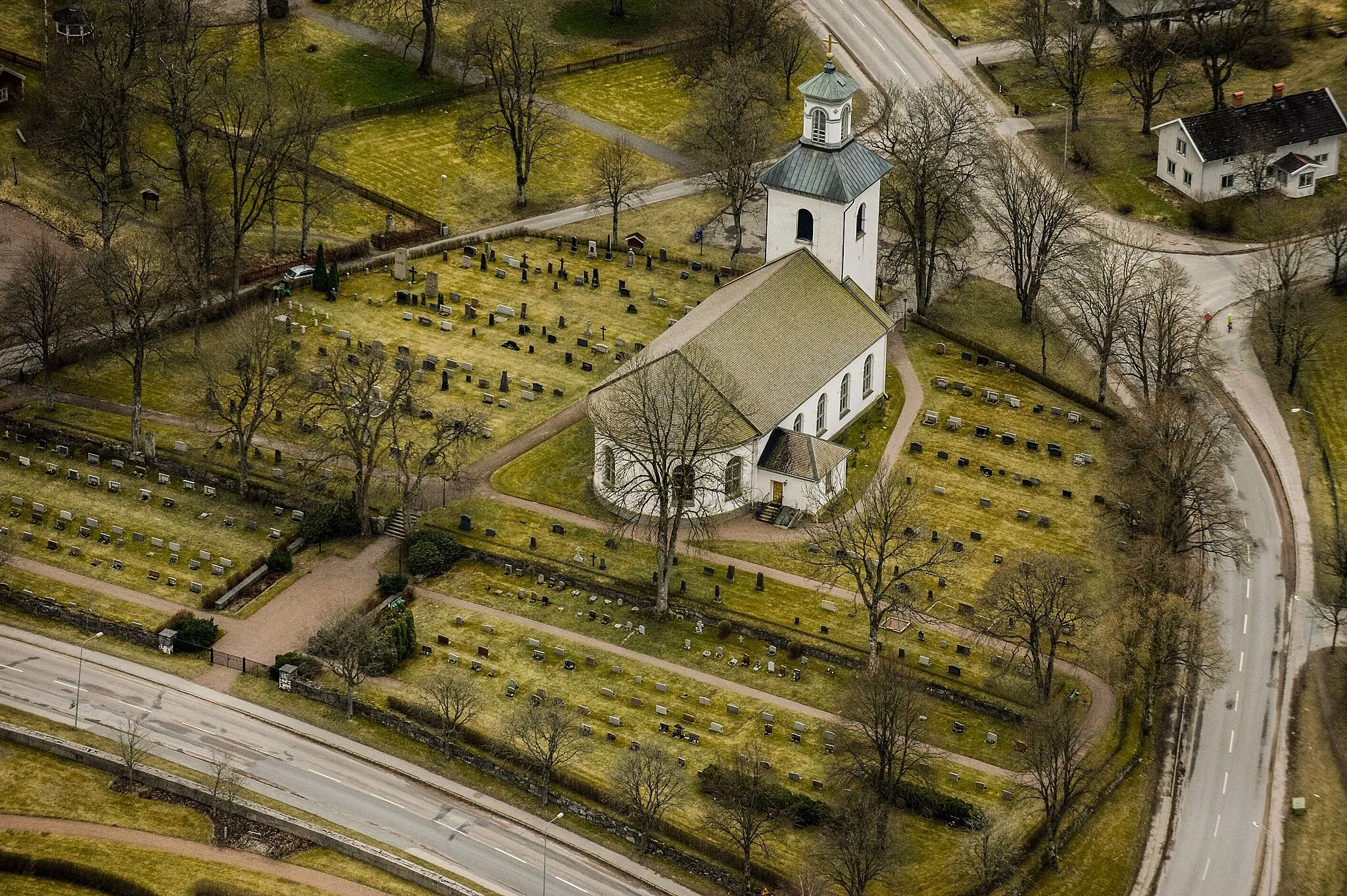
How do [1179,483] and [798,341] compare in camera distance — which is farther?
[798,341]

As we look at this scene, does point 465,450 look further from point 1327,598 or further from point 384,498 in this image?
point 1327,598

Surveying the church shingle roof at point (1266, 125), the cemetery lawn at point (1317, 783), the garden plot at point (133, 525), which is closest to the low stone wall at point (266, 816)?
the garden plot at point (133, 525)

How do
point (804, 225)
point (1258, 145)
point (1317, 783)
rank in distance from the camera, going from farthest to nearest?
point (1258, 145), point (804, 225), point (1317, 783)

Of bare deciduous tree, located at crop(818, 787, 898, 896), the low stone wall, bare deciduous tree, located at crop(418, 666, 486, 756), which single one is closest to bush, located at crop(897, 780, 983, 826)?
bare deciduous tree, located at crop(818, 787, 898, 896)

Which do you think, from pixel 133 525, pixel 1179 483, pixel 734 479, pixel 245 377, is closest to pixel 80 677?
pixel 133 525

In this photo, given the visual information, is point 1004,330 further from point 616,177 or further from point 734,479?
point 616,177

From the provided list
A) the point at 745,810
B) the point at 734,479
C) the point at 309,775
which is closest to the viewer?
the point at 745,810

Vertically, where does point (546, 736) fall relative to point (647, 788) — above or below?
above
